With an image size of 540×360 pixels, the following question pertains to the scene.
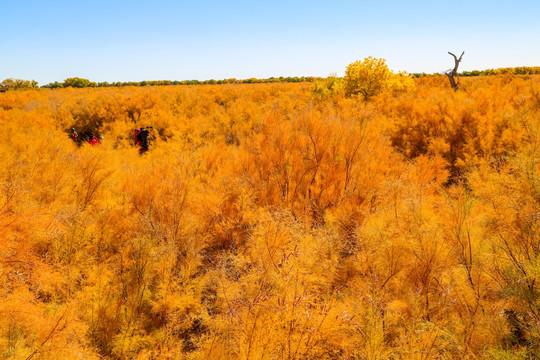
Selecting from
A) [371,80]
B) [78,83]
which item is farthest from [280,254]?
[78,83]

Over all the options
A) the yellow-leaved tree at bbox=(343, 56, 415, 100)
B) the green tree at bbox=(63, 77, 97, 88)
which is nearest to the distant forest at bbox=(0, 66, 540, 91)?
the green tree at bbox=(63, 77, 97, 88)

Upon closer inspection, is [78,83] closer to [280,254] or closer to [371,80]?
[371,80]

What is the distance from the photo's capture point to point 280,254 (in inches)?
116

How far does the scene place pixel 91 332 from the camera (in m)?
2.77

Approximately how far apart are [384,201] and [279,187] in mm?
1783

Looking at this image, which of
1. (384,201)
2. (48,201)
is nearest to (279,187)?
(384,201)

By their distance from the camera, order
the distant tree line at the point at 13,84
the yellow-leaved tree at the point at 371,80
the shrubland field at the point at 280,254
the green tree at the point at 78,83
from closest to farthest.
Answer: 1. the shrubland field at the point at 280,254
2. the yellow-leaved tree at the point at 371,80
3. the distant tree line at the point at 13,84
4. the green tree at the point at 78,83

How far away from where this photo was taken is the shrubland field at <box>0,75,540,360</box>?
219 cm

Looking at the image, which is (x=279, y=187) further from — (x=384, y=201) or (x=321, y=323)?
(x=321, y=323)

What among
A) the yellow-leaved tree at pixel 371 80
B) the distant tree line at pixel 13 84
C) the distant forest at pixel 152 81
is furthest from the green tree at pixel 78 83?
the yellow-leaved tree at pixel 371 80

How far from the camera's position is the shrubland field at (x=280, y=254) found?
2191mm

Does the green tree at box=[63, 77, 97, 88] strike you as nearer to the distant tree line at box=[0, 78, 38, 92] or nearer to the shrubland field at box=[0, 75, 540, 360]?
the distant tree line at box=[0, 78, 38, 92]

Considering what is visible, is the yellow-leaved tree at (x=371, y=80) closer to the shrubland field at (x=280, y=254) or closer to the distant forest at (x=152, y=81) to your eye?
the shrubland field at (x=280, y=254)

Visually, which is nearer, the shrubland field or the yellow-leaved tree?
the shrubland field
